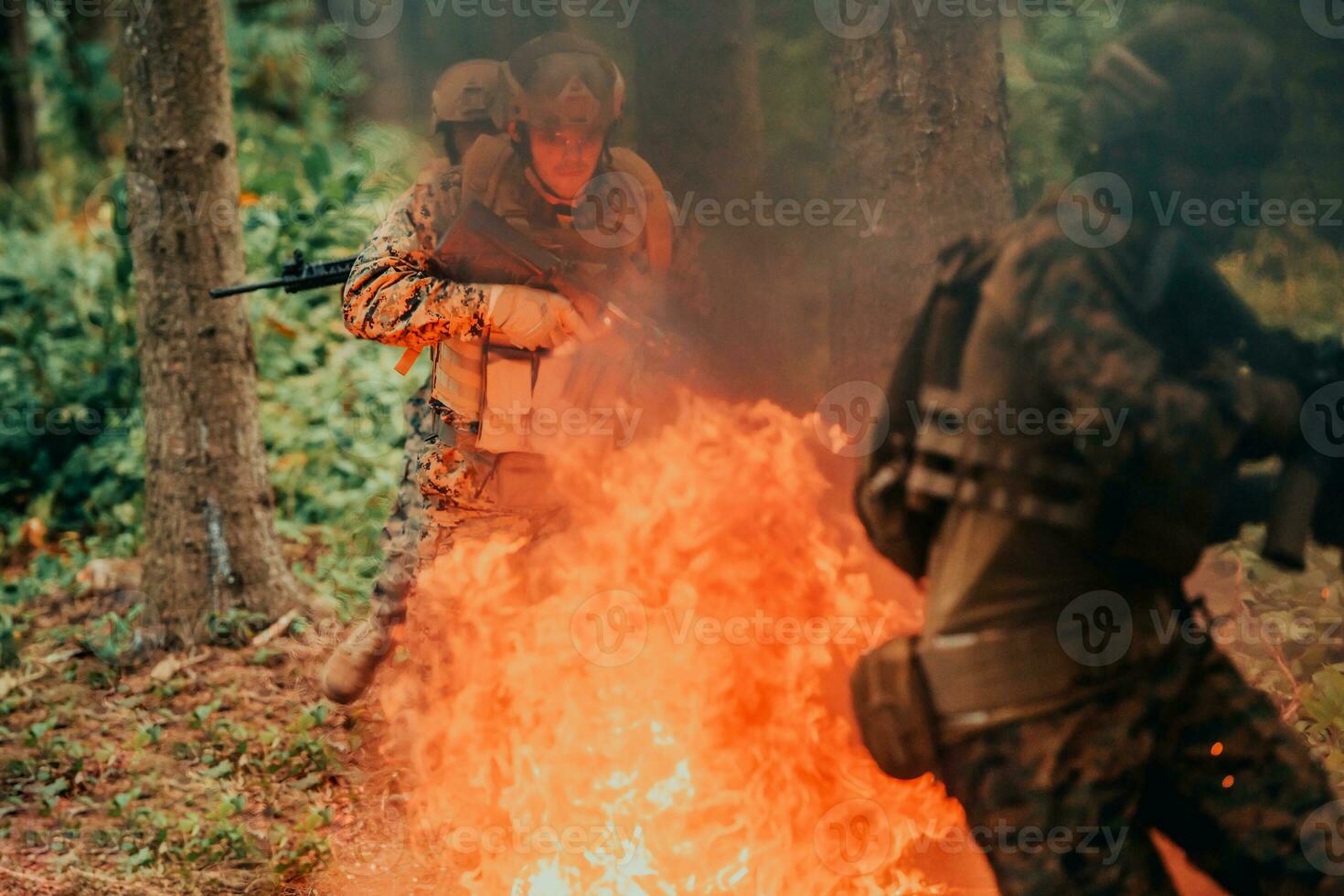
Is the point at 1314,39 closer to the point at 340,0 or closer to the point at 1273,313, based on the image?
the point at 1273,313

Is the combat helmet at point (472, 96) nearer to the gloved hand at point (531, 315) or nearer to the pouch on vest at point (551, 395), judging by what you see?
the gloved hand at point (531, 315)

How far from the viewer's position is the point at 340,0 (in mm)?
17500

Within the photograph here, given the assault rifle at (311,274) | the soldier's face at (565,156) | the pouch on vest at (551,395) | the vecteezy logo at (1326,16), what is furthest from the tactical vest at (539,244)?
the vecteezy logo at (1326,16)

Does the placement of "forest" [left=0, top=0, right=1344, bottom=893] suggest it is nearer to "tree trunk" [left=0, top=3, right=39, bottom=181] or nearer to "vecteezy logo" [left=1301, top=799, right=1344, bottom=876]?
"vecteezy logo" [left=1301, top=799, right=1344, bottom=876]

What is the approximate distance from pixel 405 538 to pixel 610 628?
1074 millimetres

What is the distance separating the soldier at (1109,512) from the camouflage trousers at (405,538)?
255 cm

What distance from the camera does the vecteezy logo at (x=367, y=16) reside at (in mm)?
15313

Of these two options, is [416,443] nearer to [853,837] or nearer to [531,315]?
[531,315]

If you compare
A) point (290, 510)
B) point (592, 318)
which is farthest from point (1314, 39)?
point (290, 510)

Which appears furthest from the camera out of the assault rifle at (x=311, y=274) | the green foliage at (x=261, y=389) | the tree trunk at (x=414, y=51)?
the tree trunk at (x=414, y=51)

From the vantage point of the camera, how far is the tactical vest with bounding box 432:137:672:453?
4512 millimetres

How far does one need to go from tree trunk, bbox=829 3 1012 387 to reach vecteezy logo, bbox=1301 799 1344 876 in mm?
1882

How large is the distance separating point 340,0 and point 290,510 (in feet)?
38.1

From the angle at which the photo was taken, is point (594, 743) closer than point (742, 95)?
Yes
